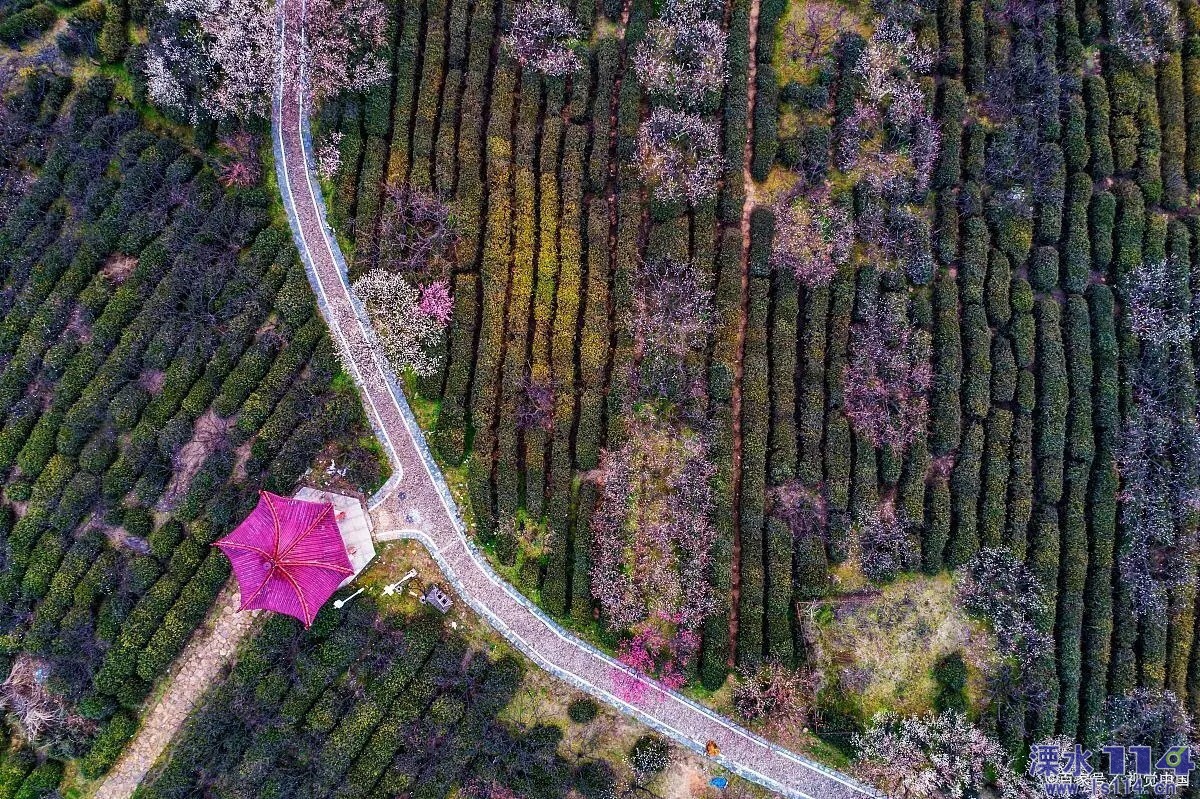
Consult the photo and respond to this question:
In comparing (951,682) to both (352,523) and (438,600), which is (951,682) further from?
(352,523)

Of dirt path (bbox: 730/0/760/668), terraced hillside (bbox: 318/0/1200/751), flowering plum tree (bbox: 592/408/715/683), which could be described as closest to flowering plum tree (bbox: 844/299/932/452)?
terraced hillside (bbox: 318/0/1200/751)

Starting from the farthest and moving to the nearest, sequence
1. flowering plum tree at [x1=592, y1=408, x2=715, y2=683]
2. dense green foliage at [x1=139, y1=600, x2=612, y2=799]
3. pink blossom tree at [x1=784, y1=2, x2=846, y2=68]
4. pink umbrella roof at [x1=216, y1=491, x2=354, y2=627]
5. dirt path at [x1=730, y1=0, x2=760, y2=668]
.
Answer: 1. pink blossom tree at [x1=784, y1=2, x2=846, y2=68]
2. dirt path at [x1=730, y1=0, x2=760, y2=668]
3. flowering plum tree at [x1=592, y1=408, x2=715, y2=683]
4. dense green foliage at [x1=139, y1=600, x2=612, y2=799]
5. pink umbrella roof at [x1=216, y1=491, x2=354, y2=627]

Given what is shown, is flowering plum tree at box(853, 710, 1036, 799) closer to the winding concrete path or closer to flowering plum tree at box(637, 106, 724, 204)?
Answer: the winding concrete path

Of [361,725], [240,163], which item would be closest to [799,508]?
[361,725]

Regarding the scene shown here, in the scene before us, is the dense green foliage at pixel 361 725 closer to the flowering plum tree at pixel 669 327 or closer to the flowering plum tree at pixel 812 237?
the flowering plum tree at pixel 669 327

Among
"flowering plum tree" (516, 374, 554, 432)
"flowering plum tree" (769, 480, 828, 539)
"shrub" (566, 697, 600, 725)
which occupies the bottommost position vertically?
"shrub" (566, 697, 600, 725)

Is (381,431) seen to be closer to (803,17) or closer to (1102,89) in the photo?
(803,17)

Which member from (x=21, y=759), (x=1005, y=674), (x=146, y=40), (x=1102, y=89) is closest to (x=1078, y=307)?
(x=1102, y=89)
